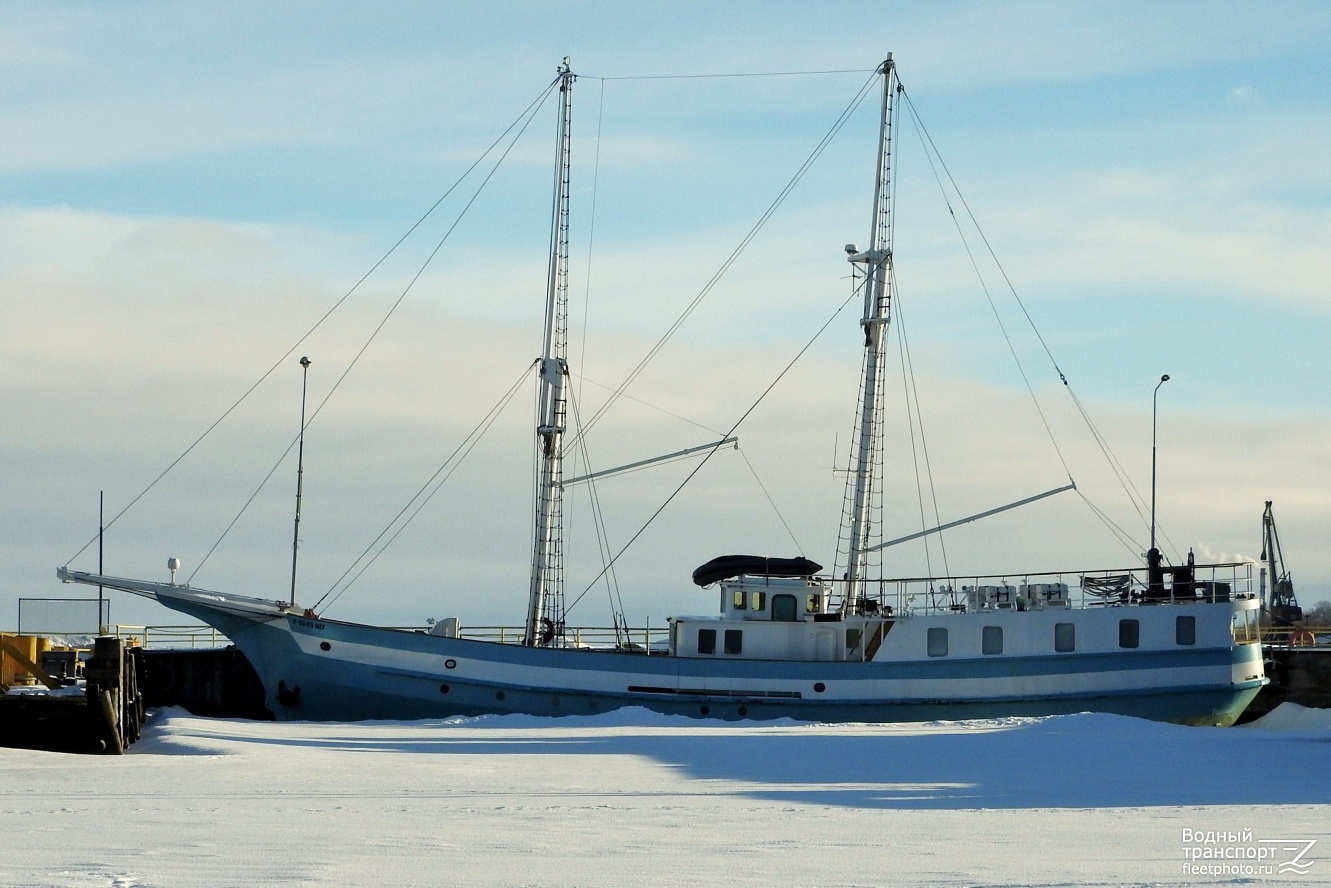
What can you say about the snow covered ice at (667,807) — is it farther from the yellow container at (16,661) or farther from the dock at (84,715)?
the yellow container at (16,661)

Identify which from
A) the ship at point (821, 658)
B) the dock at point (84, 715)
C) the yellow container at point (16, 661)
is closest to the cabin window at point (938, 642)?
the ship at point (821, 658)

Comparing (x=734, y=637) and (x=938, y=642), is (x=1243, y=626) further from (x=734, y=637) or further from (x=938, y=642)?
(x=734, y=637)

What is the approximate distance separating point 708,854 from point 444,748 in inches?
561

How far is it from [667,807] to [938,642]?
19889 millimetres

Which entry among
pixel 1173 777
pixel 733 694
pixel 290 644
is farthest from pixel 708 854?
pixel 290 644

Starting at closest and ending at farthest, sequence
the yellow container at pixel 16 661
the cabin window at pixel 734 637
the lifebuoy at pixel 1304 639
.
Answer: the yellow container at pixel 16 661 → the cabin window at pixel 734 637 → the lifebuoy at pixel 1304 639

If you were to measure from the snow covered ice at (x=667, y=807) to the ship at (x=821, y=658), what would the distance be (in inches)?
201

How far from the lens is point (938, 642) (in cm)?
3694

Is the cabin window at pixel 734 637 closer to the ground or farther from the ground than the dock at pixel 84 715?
farther from the ground

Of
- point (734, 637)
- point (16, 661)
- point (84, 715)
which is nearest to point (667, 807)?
point (84, 715)

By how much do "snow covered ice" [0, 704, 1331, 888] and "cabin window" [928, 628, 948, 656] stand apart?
5545 mm

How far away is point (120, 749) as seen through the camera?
2783 cm

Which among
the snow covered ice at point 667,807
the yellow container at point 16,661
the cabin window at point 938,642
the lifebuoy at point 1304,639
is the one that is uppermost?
the lifebuoy at point 1304,639

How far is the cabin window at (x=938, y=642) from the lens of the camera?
36.9 metres
